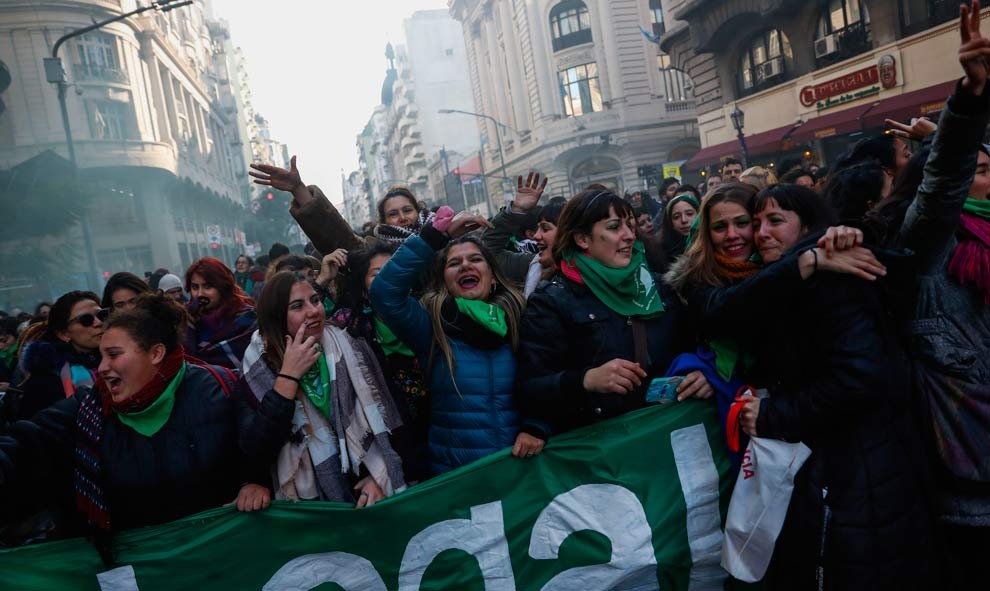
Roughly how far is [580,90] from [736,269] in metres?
41.7

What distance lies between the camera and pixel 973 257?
8.16ft

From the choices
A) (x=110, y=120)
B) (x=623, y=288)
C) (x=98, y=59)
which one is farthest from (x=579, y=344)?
(x=98, y=59)

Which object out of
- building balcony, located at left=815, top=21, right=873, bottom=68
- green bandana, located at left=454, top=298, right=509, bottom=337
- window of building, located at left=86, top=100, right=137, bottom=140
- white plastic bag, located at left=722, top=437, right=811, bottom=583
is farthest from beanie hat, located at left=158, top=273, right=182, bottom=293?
window of building, located at left=86, top=100, right=137, bottom=140

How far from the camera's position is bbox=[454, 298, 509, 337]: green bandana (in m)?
2.90

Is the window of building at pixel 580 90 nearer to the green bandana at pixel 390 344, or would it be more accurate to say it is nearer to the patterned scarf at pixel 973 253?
the green bandana at pixel 390 344

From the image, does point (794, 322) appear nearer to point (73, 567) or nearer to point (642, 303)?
point (642, 303)

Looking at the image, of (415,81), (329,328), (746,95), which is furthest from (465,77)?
(329,328)

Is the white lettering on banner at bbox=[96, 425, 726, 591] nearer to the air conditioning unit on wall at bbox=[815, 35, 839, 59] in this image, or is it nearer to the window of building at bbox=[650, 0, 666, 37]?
the air conditioning unit on wall at bbox=[815, 35, 839, 59]

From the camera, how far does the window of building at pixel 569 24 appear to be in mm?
41656

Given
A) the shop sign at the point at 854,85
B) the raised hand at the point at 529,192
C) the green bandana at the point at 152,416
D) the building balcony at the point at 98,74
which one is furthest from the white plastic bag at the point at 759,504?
the building balcony at the point at 98,74

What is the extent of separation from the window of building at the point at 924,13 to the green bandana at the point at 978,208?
48.9 ft

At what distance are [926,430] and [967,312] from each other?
48 cm

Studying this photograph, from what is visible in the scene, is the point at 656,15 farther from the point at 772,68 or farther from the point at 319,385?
the point at 319,385

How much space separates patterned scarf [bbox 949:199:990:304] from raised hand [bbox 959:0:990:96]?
56 cm
